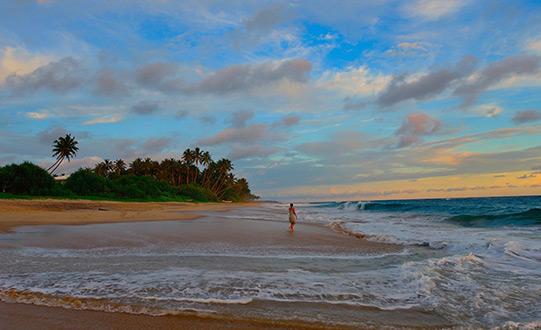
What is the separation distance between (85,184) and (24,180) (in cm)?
845

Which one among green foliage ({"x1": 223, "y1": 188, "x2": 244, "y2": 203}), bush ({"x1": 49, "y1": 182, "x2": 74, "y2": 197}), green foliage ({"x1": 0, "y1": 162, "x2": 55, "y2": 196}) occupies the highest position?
green foliage ({"x1": 0, "y1": 162, "x2": 55, "y2": 196})

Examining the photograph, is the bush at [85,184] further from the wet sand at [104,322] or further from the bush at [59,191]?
the wet sand at [104,322]

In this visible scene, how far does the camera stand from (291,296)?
450cm

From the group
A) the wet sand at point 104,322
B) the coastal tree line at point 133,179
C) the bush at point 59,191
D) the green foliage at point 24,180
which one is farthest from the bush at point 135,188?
the wet sand at point 104,322

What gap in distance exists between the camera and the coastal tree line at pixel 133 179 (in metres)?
32.8

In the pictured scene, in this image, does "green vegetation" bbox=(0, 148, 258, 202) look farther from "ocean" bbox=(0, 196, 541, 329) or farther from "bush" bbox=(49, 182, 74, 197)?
"ocean" bbox=(0, 196, 541, 329)

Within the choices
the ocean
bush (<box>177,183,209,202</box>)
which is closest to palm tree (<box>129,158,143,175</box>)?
bush (<box>177,183,209,202</box>)

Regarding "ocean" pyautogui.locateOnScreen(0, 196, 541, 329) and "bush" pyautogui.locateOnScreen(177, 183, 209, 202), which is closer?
"ocean" pyautogui.locateOnScreen(0, 196, 541, 329)

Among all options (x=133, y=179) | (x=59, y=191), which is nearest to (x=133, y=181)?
(x=133, y=179)

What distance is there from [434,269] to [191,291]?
498cm

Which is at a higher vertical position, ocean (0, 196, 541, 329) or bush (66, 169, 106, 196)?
bush (66, 169, 106, 196)

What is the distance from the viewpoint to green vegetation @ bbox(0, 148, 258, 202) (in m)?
32.7

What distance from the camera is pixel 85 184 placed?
40.8 metres

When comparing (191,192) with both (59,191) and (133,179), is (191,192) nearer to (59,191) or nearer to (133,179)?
(133,179)
